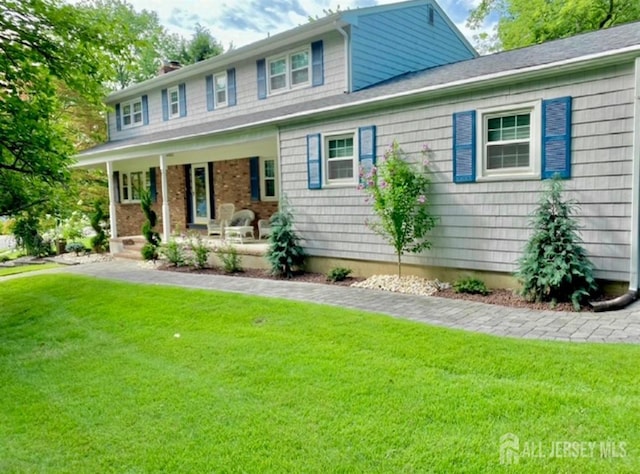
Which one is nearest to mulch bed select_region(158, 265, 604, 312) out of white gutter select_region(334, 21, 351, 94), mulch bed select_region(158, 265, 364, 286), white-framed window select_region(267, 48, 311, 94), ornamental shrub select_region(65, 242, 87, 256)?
mulch bed select_region(158, 265, 364, 286)

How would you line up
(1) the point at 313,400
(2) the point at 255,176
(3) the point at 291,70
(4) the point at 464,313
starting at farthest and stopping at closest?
(2) the point at 255,176 → (3) the point at 291,70 → (4) the point at 464,313 → (1) the point at 313,400

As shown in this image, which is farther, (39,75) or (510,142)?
(39,75)

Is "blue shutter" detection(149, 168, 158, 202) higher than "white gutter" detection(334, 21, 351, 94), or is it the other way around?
"white gutter" detection(334, 21, 351, 94)

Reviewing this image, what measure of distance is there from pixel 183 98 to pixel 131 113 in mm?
3638

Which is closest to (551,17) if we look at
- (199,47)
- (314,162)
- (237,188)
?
(237,188)

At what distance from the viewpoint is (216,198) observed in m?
15.4

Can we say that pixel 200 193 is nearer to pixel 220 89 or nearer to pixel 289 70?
pixel 220 89

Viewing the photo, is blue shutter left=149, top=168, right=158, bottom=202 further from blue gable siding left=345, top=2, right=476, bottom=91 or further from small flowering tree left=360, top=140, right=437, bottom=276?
small flowering tree left=360, top=140, right=437, bottom=276

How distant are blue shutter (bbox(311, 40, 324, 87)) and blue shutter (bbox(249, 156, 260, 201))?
10.3 ft

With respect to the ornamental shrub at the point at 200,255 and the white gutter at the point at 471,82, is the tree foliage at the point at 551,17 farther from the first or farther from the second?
the ornamental shrub at the point at 200,255

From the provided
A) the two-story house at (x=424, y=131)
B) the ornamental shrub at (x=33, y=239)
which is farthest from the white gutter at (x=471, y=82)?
the ornamental shrub at (x=33, y=239)

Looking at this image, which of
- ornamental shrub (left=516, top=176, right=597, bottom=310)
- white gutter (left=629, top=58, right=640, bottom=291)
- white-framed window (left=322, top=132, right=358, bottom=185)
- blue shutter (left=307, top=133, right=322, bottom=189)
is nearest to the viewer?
white gutter (left=629, top=58, right=640, bottom=291)

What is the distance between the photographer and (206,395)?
380cm

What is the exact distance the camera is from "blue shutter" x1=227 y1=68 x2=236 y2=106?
13.8 m
